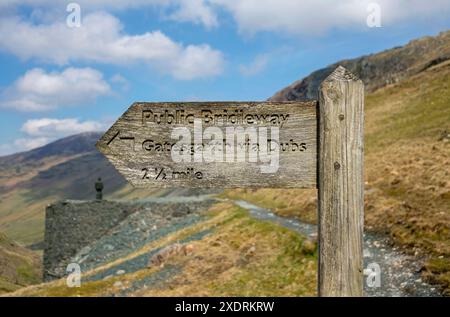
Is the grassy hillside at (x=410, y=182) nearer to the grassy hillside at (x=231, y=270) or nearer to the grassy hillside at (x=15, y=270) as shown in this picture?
the grassy hillside at (x=231, y=270)

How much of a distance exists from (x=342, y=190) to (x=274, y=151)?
1.94ft

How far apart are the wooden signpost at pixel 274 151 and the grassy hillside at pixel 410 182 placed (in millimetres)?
7730

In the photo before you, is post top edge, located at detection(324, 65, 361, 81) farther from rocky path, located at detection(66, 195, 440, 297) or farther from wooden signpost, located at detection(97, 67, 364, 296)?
rocky path, located at detection(66, 195, 440, 297)

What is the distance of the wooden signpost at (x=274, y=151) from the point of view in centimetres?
337

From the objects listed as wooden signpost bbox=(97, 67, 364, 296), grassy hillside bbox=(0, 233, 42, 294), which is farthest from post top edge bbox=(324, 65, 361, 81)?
grassy hillside bbox=(0, 233, 42, 294)

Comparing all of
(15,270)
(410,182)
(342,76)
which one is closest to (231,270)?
(410,182)

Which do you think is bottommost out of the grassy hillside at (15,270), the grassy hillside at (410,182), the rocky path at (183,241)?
the grassy hillside at (15,270)

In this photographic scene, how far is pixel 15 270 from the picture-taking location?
3938cm

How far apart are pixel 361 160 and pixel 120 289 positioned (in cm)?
1505

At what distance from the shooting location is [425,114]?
37.2 meters

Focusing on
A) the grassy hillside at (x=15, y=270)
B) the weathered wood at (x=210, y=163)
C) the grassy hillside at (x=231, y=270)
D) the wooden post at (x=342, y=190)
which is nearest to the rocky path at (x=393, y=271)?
the grassy hillside at (x=231, y=270)
